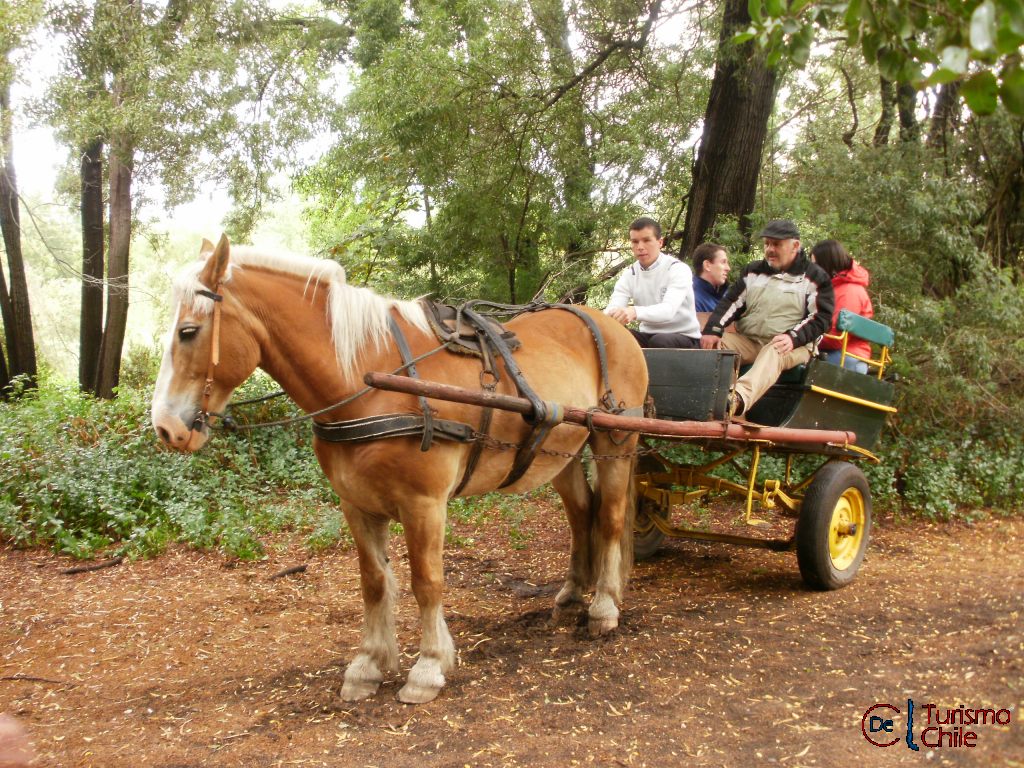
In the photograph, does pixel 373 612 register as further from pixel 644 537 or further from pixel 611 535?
pixel 644 537

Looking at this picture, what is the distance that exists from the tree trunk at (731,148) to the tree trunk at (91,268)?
8.62 metres

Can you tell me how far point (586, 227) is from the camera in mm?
9695

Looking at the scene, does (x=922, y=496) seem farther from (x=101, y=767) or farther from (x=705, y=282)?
(x=101, y=767)

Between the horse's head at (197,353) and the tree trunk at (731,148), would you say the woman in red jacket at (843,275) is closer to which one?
the tree trunk at (731,148)

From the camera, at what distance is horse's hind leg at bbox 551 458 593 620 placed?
15.9 feet

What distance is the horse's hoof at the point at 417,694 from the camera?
3.59 m

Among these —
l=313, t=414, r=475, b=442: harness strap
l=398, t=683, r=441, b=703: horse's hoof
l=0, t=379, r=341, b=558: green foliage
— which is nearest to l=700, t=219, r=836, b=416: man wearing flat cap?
l=313, t=414, r=475, b=442: harness strap

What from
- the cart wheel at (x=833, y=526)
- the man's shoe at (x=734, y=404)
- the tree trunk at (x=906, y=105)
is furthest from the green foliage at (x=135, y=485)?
the tree trunk at (x=906, y=105)

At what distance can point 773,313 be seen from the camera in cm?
516

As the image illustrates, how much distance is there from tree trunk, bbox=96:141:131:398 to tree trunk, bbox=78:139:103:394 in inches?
18.4

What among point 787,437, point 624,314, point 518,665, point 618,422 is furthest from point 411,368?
point 787,437

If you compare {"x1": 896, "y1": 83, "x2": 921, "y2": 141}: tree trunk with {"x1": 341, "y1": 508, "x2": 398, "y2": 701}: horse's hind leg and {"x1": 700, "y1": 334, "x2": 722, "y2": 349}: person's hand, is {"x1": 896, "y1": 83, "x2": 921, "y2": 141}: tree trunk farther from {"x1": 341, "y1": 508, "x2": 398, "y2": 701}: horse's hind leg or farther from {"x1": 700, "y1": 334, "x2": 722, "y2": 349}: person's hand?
{"x1": 341, "y1": 508, "x2": 398, "y2": 701}: horse's hind leg

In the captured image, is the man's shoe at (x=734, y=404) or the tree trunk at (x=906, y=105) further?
the tree trunk at (x=906, y=105)

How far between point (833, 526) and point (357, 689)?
3463mm
